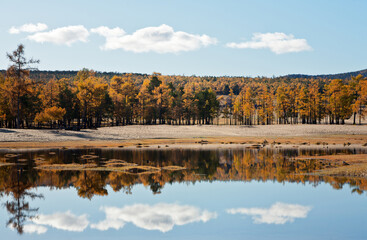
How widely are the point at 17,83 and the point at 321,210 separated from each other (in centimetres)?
7781

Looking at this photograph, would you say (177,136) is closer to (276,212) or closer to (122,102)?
(122,102)

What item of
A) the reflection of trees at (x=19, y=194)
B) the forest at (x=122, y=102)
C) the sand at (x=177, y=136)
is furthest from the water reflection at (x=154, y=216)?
the forest at (x=122, y=102)

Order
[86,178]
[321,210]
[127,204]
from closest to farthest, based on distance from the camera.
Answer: [321,210] < [127,204] < [86,178]

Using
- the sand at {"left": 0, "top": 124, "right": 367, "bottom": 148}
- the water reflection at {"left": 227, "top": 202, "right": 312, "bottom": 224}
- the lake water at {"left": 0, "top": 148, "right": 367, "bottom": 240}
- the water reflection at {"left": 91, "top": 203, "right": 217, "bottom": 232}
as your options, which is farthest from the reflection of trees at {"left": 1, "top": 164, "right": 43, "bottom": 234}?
the sand at {"left": 0, "top": 124, "right": 367, "bottom": 148}

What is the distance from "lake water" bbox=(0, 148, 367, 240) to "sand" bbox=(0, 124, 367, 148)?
3468cm

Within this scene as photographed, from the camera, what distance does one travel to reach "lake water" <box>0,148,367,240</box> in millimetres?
18719

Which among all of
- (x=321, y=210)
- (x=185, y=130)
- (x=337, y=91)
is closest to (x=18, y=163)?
(x=321, y=210)

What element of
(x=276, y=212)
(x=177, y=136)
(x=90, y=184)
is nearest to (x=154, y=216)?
(x=276, y=212)

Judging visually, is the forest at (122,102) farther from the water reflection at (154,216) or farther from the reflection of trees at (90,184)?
the water reflection at (154,216)

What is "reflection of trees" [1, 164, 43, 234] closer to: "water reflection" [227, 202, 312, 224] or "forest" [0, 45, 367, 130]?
"water reflection" [227, 202, 312, 224]

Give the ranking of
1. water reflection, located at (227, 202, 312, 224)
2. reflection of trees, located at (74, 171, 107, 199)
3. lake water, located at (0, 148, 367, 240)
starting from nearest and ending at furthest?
lake water, located at (0, 148, 367, 240) → water reflection, located at (227, 202, 312, 224) → reflection of trees, located at (74, 171, 107, 199)

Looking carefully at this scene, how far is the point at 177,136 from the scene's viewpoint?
288ft

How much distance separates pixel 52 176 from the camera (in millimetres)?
34156

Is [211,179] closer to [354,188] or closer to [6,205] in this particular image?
[354,188]
